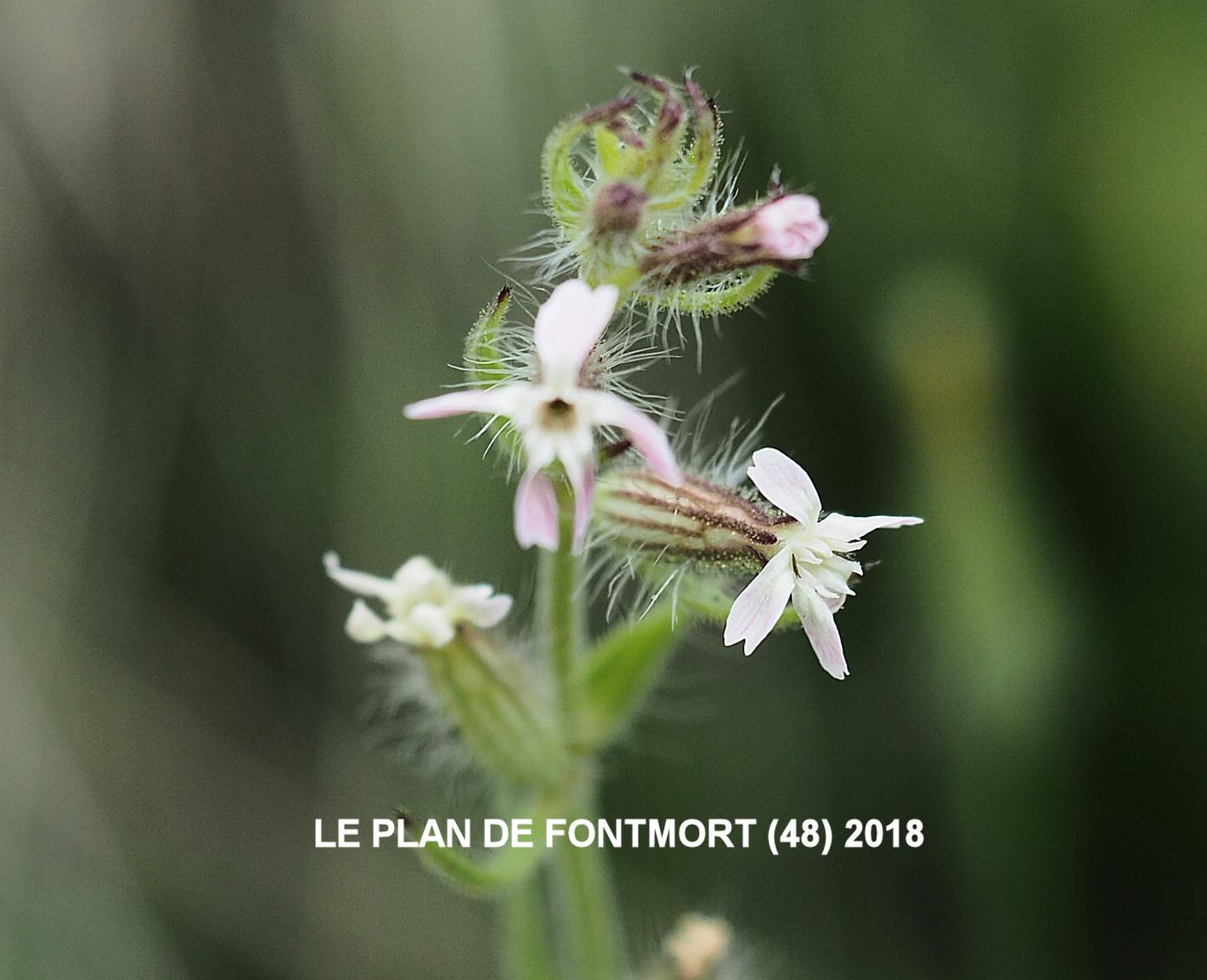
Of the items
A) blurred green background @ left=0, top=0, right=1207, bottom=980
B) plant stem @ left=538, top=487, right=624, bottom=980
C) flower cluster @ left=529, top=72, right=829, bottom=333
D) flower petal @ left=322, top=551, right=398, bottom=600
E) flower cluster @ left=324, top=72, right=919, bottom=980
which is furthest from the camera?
blurred green background @ left=0, top=0, right=1207, bottom=980

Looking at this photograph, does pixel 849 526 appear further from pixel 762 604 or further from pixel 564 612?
pixel 564 612

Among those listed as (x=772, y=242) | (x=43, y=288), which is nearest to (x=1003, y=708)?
(x=772, y=242)

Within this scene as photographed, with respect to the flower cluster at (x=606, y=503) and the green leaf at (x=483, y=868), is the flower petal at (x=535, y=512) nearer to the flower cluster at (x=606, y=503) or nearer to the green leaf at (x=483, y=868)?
the flower cluster at (x=606, y=503)

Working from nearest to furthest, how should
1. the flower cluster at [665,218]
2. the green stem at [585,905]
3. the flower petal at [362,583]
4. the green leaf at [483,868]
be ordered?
the flower cluster at [665,218] < the green leaf at [483,868] < the flower petal at [362,583] < the green stem at [585,905]

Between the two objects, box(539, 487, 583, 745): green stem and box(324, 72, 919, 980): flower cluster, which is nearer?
box(324, 72, 919, 980): flower cluster

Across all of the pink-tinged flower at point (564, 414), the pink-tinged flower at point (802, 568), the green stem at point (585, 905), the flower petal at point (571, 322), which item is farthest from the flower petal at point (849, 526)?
the green stem at point (585, 905)

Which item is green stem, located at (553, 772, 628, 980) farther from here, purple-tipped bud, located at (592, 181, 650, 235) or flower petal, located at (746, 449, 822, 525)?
purple-tipped bud, located at (592, 181, 650, 235)

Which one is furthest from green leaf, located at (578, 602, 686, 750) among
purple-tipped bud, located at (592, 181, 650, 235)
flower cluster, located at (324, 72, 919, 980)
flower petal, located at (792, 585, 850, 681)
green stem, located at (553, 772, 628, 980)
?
purple-tipped bud, located at (592, 181, 650, 235)

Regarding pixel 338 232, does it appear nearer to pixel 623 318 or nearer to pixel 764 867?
pixel 623 318
